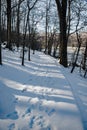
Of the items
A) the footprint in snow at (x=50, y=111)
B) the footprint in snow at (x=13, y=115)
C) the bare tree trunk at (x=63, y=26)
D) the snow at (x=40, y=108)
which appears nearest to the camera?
the snow at (x=40, y=108)

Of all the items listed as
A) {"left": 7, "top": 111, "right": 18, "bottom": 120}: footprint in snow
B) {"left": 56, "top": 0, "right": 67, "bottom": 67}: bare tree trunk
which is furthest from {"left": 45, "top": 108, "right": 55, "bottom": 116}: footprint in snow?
{"left": 56, "top": 0, "right": 67, "bottom": 67}: bare tree trunk

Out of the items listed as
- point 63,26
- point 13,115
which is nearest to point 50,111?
point 13,115

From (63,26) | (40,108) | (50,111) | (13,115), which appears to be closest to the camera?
(13,115)

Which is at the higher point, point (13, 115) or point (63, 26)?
point (63, 26)

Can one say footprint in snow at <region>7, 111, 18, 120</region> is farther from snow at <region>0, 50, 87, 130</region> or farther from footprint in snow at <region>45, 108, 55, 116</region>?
footprint in snow at <region>45, 108, 55, 116</region>

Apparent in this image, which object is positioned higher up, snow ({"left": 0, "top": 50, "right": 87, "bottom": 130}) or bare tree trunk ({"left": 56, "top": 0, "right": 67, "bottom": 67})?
bare tree trunk ({"left": 56, "top": 0, "right": 67, "bottom": 67})

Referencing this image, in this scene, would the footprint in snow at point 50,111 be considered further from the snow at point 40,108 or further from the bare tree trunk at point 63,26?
the bare tree trunk at point 63,26

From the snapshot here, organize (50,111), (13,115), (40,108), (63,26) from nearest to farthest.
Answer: (13,115), (50,111), (40,108), (63,26)

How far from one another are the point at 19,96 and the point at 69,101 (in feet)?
5.23

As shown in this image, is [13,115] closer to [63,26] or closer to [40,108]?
[40,108]

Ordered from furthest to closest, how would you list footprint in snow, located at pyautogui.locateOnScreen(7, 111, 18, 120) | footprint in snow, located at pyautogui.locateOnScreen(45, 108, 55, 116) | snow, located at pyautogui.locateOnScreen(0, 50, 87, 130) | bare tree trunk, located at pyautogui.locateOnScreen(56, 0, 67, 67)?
1. bare tree trunk, located at pyautogui.locateOnScreen(56, 0, 67, 67)
2. footprint in snow, located at pyautogui.locateOnScreen(45, 108, 55, 116)
3. footprint in snow, located at pyautogui.locateOnScreen(7, 111, 18, 120)
4. snow, located at pyautogui.locateOnScreen(0, 50, 87, 130)

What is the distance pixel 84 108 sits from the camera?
250 inches

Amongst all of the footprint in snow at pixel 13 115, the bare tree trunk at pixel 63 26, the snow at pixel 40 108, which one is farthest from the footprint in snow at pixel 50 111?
the bare tree trunk at pixel 63 26

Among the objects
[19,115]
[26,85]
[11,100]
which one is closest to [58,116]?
[19,115]
